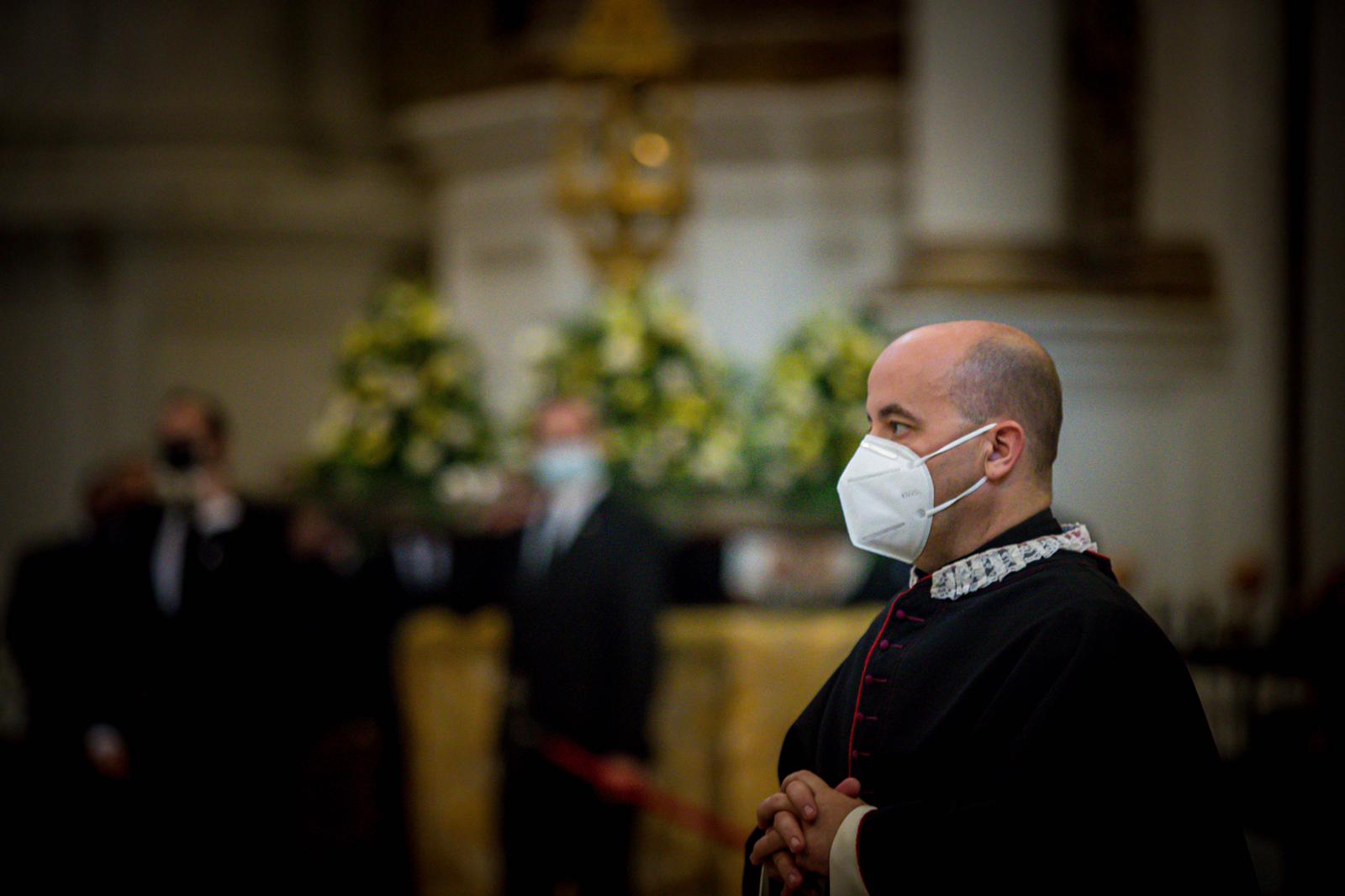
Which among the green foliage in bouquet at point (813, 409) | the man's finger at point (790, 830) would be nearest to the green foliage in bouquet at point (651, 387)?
the green foliage in bouquet at point (813, 409)

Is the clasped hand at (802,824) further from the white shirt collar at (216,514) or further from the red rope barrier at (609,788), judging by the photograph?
the white shirt collar at (216,514)

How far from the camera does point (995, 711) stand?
6.02 ft

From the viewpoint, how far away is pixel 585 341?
267 inches

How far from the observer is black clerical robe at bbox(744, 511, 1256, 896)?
176 centimetres

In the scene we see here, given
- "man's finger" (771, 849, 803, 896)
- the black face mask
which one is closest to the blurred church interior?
the black face mask

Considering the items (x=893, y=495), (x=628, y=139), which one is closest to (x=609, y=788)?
(x=893, y=495)

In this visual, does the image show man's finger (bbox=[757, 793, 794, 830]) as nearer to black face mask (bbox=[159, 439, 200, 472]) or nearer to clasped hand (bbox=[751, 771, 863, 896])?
clasped hand (bbox=[751, 771, 863, 896])

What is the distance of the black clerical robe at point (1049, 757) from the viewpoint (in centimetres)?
176

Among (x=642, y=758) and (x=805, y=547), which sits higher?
(x=805, y=547)

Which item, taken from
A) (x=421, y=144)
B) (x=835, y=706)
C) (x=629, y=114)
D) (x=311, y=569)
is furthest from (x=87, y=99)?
(x=835, y=706)

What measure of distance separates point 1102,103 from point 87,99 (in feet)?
21.5

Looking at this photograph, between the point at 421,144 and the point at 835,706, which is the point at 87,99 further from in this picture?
the point at 835,706

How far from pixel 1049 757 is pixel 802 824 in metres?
0.37

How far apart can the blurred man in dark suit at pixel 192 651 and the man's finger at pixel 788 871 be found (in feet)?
11.0
